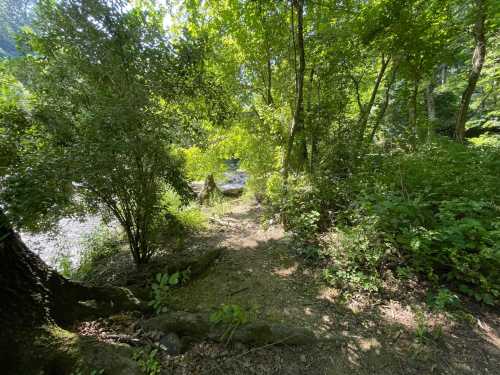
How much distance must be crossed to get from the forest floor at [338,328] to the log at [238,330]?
0.19 ft

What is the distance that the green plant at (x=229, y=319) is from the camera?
1.91 meters

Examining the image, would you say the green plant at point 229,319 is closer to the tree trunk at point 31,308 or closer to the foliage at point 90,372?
the foliage at point 90,372

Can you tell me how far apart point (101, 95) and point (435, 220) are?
4.23m

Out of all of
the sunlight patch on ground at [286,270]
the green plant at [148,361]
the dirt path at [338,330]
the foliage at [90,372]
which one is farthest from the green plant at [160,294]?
the sunlight patch on ground at [286,270]

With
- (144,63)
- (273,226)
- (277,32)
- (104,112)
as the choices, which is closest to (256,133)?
(277,32)

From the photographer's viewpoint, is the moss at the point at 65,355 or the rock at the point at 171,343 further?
the rock at the point at 171,343

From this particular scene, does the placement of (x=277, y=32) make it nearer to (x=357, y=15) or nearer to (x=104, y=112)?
(x=357, y=15)

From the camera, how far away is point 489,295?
210 centimetres

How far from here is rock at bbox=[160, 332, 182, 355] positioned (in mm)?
1805

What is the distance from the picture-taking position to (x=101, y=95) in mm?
2381

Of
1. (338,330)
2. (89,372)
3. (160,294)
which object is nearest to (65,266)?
(160,294)

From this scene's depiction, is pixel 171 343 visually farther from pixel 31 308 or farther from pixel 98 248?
pixel 98 248

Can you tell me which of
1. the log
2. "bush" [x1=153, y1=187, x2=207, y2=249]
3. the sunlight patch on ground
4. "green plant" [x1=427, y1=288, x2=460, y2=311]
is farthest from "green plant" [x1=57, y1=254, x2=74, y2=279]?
"green plant" [x1=427, y1=288, x2=460, y2=311]

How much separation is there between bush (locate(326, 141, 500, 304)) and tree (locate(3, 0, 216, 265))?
9.69 feet
